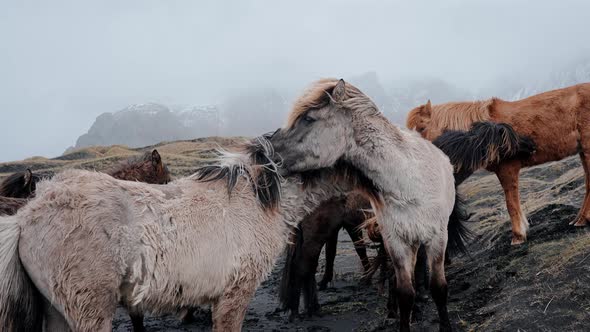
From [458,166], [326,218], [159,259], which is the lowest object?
[326,218]

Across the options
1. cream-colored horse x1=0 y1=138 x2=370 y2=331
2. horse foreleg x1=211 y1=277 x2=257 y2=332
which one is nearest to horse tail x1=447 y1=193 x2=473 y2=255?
cream-colored horse x1=0 y1=138 x2=370 y2=331

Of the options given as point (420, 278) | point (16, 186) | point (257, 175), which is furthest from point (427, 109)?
point (16, 186)

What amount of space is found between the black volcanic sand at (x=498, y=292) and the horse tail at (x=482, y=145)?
120 centimetres

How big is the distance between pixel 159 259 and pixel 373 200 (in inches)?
79.8

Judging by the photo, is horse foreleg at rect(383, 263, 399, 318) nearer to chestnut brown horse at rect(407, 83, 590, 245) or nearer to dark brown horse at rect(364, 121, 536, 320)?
dark brown horse at rect(364, 121, 536, 320)

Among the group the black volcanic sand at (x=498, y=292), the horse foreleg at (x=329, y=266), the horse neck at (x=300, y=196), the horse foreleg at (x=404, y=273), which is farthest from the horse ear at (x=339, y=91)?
the horse foreleg at (x=329, y=266)

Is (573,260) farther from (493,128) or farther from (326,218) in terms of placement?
(326,218)

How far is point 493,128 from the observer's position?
19.1 feet

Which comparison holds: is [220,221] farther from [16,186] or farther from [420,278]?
[16,186]

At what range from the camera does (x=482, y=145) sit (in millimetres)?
5789

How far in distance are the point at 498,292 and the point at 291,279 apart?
2.50 metres

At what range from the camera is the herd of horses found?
2.67 metres

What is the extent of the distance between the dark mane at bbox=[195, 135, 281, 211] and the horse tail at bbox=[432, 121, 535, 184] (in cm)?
325

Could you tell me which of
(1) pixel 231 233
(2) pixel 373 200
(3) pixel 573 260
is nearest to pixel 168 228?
(1) pixel 231 233
